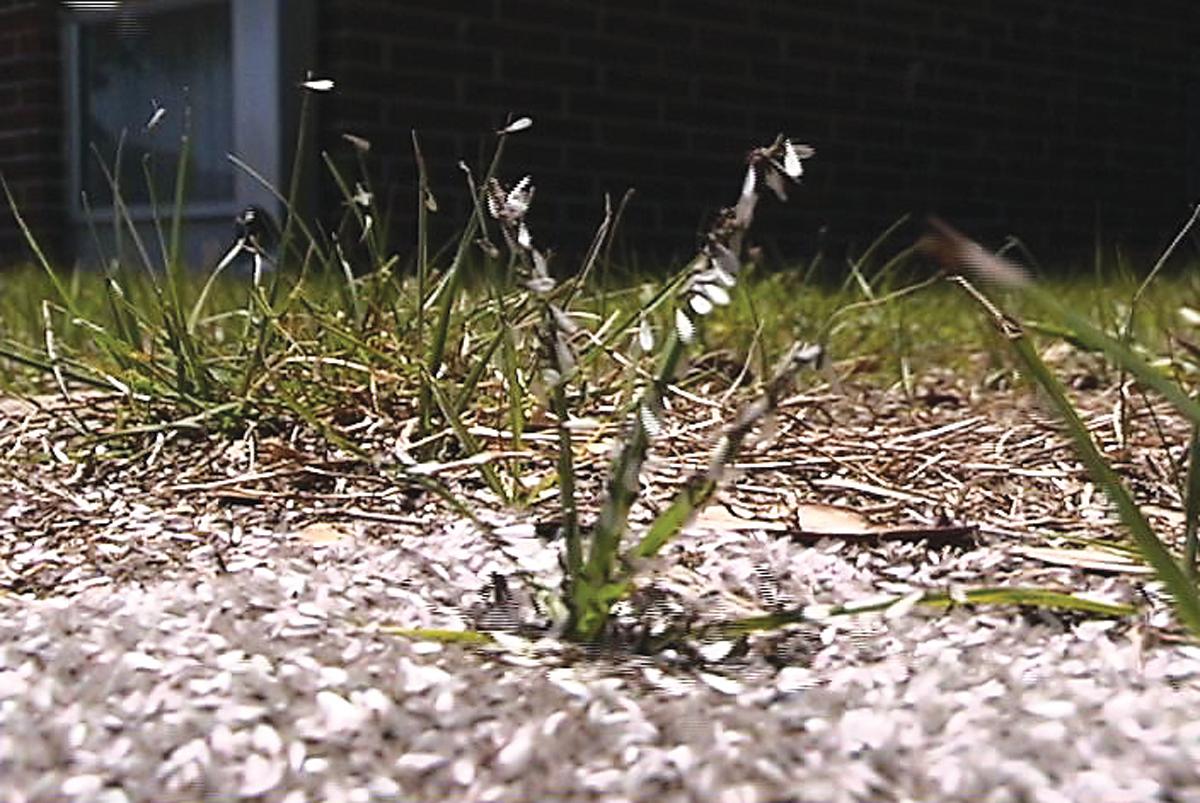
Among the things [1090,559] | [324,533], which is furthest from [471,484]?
[1090,559]

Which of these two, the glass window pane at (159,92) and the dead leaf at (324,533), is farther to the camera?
the glass window pane at (159,92)

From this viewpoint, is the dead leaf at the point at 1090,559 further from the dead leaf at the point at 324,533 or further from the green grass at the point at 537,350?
the dead leaf at the point at 324,533

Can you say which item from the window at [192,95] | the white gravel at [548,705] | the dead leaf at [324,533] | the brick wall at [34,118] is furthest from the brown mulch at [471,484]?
the brick wall at [34,118]

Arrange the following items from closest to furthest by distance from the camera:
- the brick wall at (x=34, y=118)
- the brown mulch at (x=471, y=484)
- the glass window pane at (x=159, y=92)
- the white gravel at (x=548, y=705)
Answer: the white gravel at (x=548, y=705) < the brown mulch at (x=471, y=484) < the glass window pane at (x=159, y=92) < the brick wall at (x=34, y=118)

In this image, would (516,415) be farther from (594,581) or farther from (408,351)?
(594,581)

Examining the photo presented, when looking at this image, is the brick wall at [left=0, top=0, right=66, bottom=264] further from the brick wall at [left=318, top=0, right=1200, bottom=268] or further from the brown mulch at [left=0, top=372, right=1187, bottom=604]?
the brown mulch at [left=0, top=372, right=1187, bottom=604]
